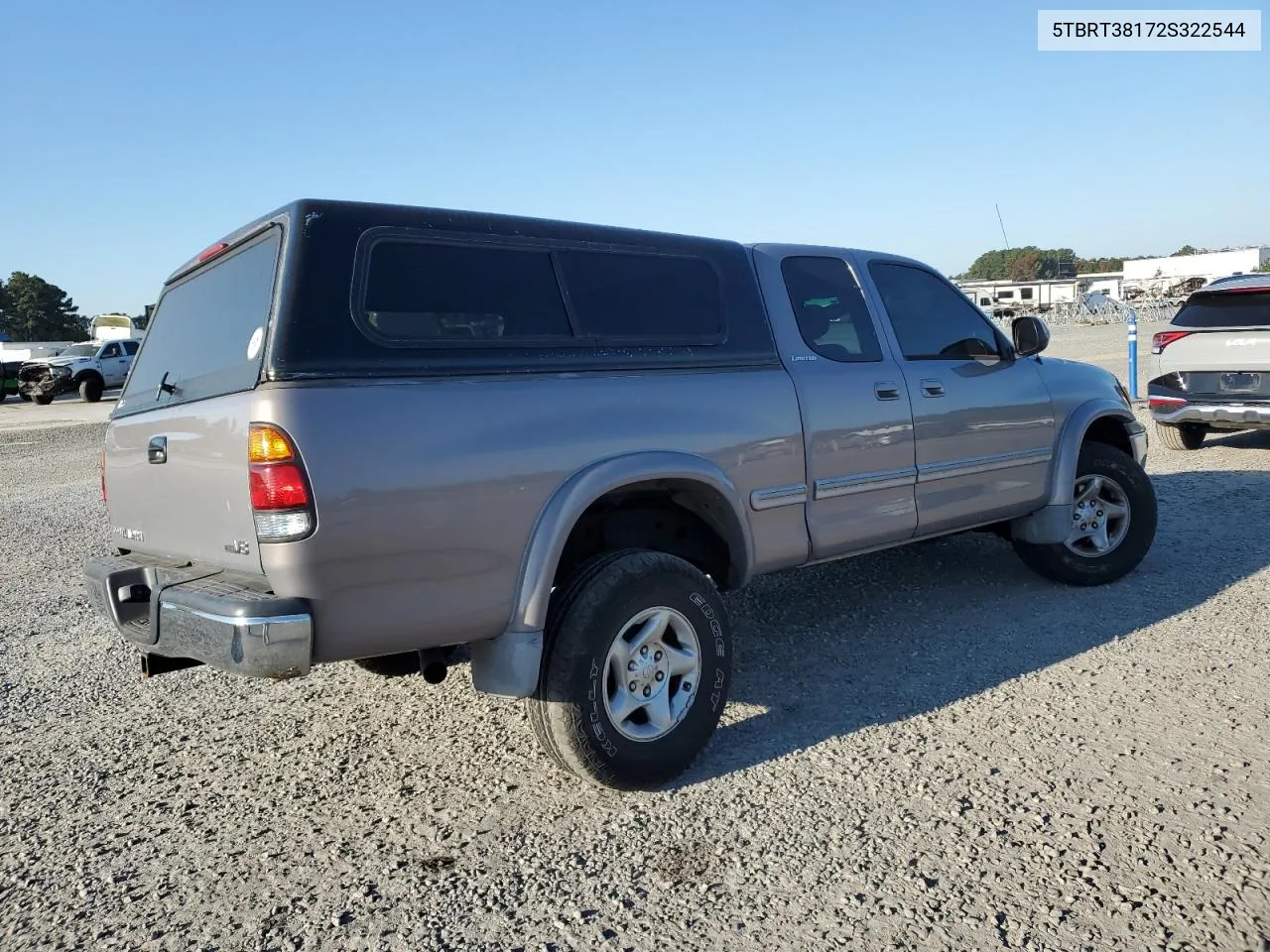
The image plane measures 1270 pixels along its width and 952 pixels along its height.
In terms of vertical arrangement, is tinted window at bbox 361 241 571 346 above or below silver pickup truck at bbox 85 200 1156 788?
above

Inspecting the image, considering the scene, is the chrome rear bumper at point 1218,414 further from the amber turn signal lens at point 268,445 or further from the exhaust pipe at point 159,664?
the exhaust pipe at point 159,664

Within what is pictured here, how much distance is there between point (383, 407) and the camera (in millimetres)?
2756

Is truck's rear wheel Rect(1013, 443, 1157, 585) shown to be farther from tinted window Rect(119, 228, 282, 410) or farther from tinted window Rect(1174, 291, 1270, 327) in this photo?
tinted window Rect(1174, 291, 1270, 327)

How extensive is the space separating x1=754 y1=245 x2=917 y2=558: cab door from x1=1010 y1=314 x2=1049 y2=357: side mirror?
954 millimetres

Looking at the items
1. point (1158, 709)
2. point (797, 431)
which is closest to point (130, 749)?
point (797, 431)

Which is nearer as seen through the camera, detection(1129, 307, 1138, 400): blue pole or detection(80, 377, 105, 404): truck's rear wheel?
detection(1129, 307, 1138, 400): blue pole

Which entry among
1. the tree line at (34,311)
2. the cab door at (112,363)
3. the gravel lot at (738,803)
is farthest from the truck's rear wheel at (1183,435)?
the tree line at (34,311)

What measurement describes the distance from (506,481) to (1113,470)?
3.92 m

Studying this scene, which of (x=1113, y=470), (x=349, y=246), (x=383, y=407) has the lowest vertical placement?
(x=1113, y=470)

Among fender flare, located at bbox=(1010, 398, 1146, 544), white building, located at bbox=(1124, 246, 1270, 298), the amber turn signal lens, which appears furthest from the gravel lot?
white building, located at bbox=(1124, 246, 1270, 298)

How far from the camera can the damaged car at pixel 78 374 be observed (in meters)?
27.1

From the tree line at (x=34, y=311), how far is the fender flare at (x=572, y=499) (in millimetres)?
85567

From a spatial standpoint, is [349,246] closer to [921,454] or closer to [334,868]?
[334,868]

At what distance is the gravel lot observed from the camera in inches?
99.3
